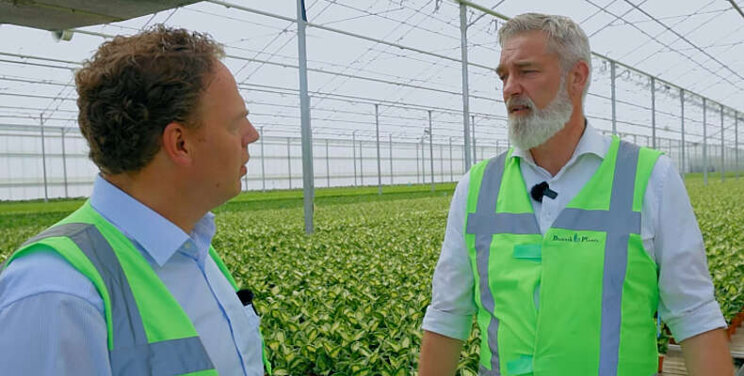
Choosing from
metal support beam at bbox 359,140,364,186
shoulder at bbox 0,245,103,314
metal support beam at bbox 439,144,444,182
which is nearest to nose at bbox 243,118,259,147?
shoulder at bbox 0,245,103,314

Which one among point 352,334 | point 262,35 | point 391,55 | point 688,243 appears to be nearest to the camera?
point 688,243

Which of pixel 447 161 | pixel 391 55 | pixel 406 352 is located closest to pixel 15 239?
pixel 406 352

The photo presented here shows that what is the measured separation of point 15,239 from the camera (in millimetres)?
10492

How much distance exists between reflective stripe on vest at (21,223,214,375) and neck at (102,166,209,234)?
151 millimetres

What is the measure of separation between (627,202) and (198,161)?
118cm

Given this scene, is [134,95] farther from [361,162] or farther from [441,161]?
[441,161]

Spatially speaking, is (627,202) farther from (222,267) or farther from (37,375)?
(37,375)

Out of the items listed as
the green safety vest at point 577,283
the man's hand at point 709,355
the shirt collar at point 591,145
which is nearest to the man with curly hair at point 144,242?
the green safety vest at point 577,283

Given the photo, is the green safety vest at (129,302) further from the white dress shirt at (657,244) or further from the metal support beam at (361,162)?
the metal support beam at (361,162)

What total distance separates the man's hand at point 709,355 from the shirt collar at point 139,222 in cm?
136

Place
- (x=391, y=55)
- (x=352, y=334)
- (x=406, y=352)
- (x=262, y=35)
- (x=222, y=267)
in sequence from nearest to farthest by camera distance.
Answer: (x=222, y=267)
(x=406, y=352)
(x=352, y=334)
(x=262, y=35)
(x=391, y=55)

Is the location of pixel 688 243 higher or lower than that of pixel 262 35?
lower

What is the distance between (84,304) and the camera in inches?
38.6

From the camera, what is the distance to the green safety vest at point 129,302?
40.6 inches
